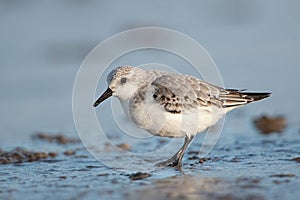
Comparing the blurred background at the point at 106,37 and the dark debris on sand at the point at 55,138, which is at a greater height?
the blurred background at the point at 106,37

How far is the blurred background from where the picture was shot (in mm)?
10000

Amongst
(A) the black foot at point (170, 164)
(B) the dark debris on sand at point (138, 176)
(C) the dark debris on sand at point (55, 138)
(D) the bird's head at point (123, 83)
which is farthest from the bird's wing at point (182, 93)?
(C) the dark debris on sand at point (55, 138)

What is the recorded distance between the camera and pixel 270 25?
44.6ft

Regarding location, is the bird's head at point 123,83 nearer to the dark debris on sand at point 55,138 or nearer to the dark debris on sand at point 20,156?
the dark debris on sand at point 20,156

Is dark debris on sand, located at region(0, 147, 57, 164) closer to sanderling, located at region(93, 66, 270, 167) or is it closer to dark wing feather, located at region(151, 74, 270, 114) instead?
sanderling, located at region(93, 66, 270, 167)

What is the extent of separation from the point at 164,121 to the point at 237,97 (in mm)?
1169

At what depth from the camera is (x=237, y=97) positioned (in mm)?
7406

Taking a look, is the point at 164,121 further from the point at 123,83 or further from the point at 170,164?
the point at 123,83

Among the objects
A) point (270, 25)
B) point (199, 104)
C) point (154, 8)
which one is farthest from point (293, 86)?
point (154, 8)

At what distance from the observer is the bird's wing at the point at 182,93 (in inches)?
269

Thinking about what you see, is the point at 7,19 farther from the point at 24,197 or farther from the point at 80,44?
the point at 24,197

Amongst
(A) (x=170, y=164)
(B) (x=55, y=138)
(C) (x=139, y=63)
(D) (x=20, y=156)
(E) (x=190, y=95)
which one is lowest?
(A) (x=170, y=164)

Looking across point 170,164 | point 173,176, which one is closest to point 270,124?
point 170,164

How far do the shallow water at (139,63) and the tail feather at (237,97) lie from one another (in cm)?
59
